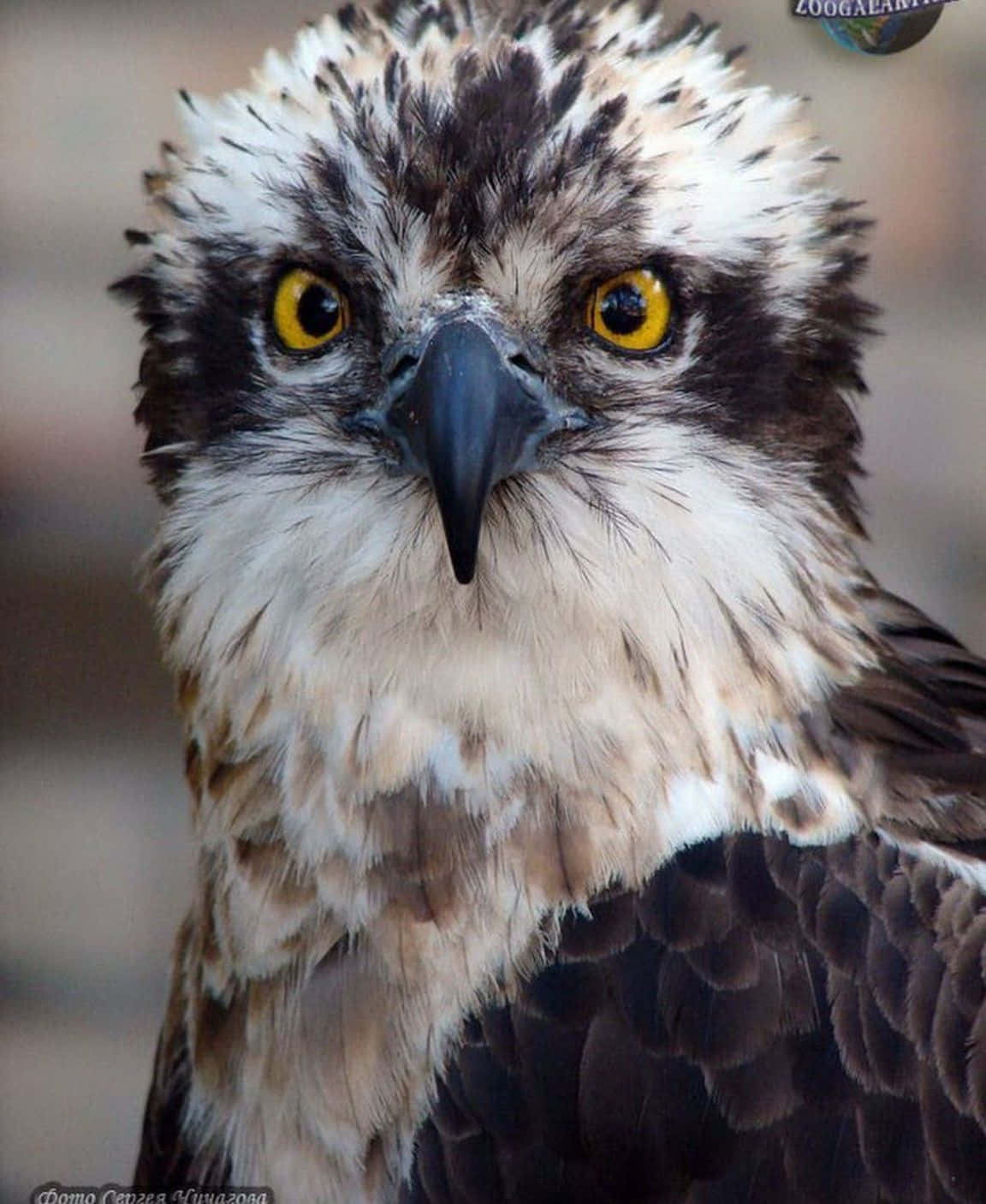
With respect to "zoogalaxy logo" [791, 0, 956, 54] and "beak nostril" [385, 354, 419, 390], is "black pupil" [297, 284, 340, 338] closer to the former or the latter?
"beak nostril" [385, 354, 419, 390]

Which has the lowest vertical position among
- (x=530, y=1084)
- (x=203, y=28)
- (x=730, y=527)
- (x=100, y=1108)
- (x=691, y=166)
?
(x=100, y=1108)

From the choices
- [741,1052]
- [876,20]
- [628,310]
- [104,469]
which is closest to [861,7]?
[876,20]

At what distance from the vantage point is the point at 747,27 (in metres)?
1.54

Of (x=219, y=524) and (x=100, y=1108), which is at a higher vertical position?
(x=219, y=524)

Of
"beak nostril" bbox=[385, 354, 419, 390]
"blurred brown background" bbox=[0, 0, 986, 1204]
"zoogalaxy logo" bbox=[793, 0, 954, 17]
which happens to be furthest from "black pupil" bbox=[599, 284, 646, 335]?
"blurred brown background" bbox=[0, 0, 986, 1204]

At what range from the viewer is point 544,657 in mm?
1308

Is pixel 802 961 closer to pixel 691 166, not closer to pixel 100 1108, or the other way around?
pixel 691 166

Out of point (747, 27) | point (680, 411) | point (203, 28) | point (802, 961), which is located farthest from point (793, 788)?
point (203, 28)

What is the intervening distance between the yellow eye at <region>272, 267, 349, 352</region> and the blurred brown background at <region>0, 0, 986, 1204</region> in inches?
17.9

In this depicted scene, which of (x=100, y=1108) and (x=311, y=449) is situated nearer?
(x=311, y=449)

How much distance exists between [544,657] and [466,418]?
8.6 inches

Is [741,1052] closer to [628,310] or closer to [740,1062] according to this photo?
[740,1062]

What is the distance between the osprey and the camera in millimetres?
1194

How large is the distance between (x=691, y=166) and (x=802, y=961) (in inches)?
24.2
